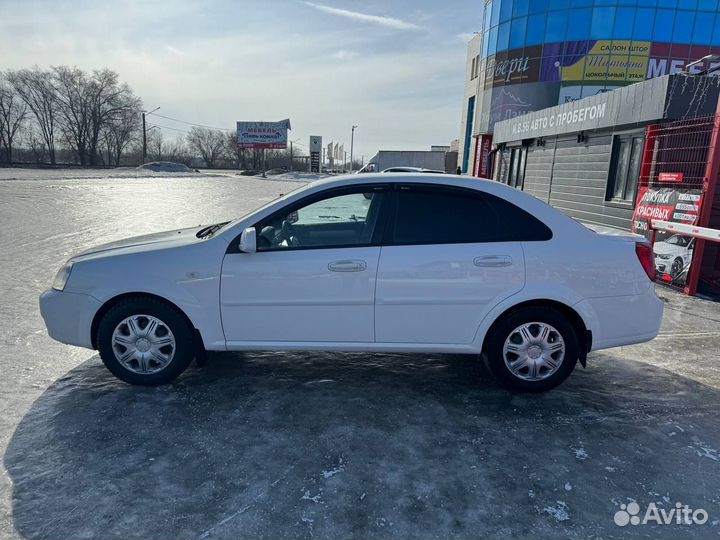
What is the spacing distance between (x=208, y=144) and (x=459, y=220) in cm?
10074

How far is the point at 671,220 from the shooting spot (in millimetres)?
7488

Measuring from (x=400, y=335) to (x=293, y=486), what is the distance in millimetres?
1428

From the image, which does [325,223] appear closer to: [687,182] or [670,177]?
[670,177]

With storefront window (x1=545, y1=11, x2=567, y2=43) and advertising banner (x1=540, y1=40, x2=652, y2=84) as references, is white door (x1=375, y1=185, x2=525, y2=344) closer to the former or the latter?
advertising banner (x1=540, y1=40, x2=652, y2=84)

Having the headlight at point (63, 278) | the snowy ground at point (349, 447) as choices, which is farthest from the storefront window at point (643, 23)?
the headlight at point (63, 278)

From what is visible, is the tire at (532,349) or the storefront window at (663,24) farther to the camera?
the storefront window at (663,24)

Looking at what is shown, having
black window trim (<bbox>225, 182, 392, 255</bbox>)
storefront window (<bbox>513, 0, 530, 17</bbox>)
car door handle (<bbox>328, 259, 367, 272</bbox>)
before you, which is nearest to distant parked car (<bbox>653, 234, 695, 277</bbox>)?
black window trim (<bbox>225, 182, 392, 255</bbox>)

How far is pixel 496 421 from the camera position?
3.52 meters

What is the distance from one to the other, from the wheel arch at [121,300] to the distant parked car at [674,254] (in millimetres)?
6966

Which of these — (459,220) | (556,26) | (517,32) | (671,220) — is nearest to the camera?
(459,220)

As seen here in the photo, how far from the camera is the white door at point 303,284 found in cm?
371

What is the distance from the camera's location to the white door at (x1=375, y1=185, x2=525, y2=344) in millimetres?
3684

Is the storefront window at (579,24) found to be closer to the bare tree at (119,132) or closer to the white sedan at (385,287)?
the white sedan at (385,287)

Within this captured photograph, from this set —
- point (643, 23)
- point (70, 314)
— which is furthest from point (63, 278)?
point (643, 23)
